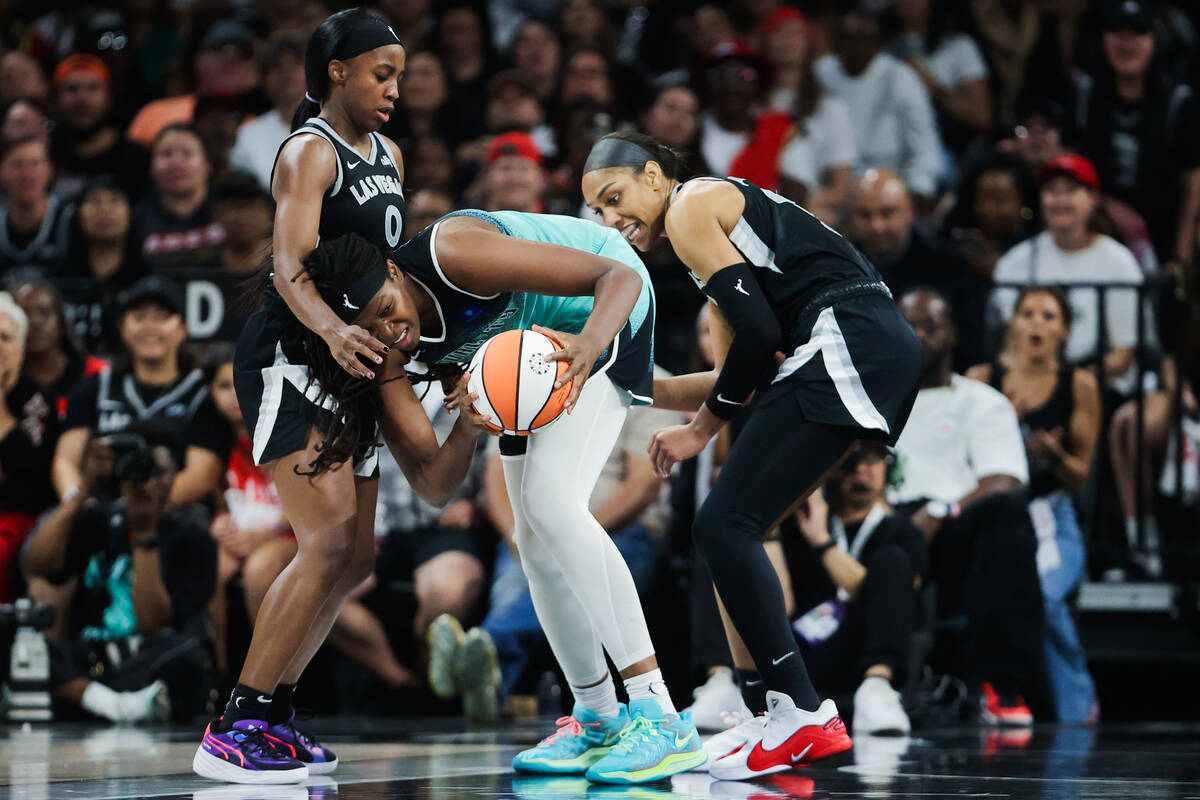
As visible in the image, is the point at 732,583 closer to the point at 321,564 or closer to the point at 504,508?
the point at 321,564

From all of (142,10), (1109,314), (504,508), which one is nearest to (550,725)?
(504,508)

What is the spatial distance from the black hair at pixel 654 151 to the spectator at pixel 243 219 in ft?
12.3

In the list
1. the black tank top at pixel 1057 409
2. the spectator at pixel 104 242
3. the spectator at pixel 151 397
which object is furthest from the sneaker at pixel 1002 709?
the spectator at pixel 104 242

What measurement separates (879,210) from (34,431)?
3944 millimetres

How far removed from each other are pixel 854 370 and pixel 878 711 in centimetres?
199

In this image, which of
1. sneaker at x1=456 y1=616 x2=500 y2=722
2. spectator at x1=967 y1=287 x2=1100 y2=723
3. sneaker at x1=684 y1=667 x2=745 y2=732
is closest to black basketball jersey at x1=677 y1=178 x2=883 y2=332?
sneaker at x1=684 y1=667 x2=745 y2=732

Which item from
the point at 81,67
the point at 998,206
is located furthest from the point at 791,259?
the point at 81,67

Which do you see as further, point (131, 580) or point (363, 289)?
point (131, 580)

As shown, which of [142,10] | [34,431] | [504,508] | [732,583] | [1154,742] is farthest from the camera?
[142,10]

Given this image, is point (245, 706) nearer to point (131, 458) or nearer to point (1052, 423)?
point (131, 458)

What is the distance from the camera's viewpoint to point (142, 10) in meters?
10.6

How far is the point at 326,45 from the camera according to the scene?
4266 millimetres

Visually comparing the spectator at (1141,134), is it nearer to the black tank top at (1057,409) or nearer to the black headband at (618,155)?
the black tank top at (1057,409)

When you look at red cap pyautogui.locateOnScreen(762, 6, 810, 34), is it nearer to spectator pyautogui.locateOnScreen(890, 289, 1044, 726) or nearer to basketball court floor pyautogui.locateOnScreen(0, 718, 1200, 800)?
spectator pyautogui.locateOnScreen(890, 289, 1044, 726)
